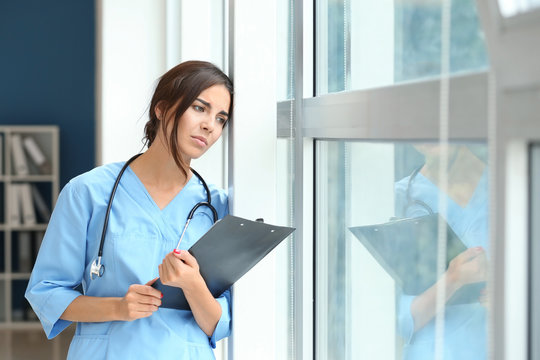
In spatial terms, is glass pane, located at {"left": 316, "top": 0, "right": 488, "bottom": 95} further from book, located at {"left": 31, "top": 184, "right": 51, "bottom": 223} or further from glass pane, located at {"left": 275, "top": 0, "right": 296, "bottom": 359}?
book, located at {"left": 31, "top": 184, "right": 51, "bottom": 223}

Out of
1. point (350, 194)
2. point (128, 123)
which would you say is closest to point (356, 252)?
point (350, 194)

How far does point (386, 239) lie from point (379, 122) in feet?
0.70

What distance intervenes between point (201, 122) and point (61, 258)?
382 mm

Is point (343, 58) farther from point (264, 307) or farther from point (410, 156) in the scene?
point (264, 307)

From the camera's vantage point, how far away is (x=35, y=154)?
16.7 feet

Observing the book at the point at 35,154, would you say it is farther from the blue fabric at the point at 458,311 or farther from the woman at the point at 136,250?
the blue fabric at the point at 458,311

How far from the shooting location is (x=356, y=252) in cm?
121

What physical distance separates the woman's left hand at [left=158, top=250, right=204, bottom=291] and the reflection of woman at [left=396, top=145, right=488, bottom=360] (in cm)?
43

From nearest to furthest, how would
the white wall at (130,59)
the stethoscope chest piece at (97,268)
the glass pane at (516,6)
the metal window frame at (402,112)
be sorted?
the glass pane at (516,6) < the metal window frame at (402,112) < the stethoscope chest piece at (97,268) < the white wall at (130,59)

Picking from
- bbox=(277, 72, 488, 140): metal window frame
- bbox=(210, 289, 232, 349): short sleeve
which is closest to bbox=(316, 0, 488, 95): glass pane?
bbox=(277, 72, 488, 140): metal window frame

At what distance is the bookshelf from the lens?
5035mm

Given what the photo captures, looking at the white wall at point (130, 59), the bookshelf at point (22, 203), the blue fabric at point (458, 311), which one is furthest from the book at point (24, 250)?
the blue fabric at point (458, 311)

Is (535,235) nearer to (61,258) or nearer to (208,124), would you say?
(208,124)

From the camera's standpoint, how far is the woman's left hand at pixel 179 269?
1199 mm
